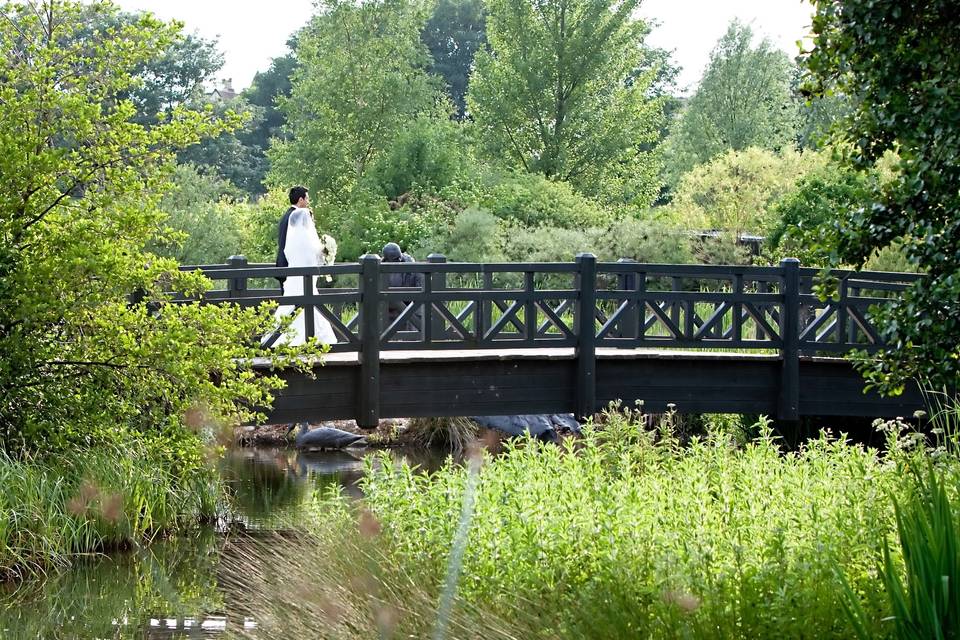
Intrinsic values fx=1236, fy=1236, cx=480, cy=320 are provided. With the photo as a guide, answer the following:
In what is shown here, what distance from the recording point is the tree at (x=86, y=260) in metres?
8.64

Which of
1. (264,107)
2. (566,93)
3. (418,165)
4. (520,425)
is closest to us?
(520,425)

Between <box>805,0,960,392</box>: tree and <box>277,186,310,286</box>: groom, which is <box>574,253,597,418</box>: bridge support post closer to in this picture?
<box>277,186,310,286</box>: groom

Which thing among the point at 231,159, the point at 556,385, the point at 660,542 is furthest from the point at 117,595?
the point at 231,159

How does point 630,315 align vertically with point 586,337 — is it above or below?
above

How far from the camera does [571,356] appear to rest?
12.4 m

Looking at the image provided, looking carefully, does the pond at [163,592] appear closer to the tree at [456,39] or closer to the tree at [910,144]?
the tree at [910,144]

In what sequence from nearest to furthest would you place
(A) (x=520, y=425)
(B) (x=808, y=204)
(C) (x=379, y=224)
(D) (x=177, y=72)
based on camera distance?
(A) (x=520, y=425) < (B) (x=808, y=204) < (C) (x=379, y=224) < (D) (x=177, y=72)

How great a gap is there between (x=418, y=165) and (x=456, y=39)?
106 feet

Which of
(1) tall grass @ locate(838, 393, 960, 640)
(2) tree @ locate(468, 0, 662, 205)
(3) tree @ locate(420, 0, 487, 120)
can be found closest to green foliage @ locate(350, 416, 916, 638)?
(1) tall grass @ locate(838, 393, 960, 640)

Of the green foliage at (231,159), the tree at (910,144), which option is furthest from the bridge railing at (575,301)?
the green foliage at (231,159)

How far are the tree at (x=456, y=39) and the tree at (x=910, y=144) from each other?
50.1 meters

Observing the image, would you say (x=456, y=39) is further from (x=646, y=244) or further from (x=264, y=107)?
(x=646, y=244)

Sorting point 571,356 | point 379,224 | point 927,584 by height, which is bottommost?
point 927,584

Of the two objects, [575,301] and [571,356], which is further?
[575,301]
